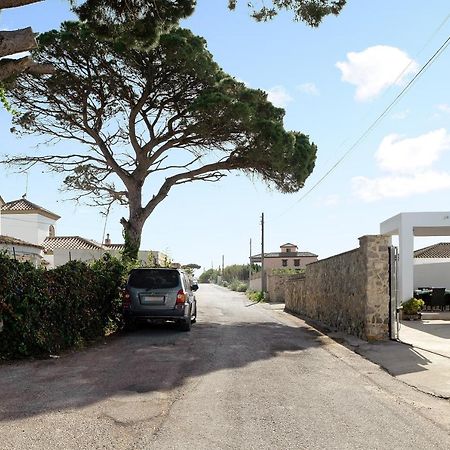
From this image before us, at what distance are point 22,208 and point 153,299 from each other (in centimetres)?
3724

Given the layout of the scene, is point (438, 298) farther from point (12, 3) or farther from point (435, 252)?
point (435, 252)

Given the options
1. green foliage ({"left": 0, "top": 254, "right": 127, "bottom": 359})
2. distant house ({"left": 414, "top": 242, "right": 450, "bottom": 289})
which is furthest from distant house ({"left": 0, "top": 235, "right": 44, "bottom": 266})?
distant house ({"left": 414, "top": 242, "right": 450, "bottom": 289})

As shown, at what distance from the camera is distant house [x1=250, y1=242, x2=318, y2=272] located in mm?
95250

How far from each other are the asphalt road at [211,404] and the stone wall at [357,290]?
220cm

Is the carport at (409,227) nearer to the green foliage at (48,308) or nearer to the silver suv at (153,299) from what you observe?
the silver suv at (153,299)

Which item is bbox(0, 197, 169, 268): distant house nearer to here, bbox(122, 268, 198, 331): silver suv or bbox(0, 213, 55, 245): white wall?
bbox(0, 213, 55, 245): white wall

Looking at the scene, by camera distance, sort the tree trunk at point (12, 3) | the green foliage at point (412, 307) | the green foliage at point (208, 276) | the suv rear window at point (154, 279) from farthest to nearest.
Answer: the green foliage at point (208, 276) → the green foliage at point (412, 307) → the suv rear window at point (154, 279) → the tree trunk at point (12, 3)


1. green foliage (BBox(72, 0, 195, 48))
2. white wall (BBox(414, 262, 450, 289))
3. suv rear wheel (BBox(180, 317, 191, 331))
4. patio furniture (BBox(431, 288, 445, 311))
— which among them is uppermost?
green foliage (BBox(72, 0, 195, 48))

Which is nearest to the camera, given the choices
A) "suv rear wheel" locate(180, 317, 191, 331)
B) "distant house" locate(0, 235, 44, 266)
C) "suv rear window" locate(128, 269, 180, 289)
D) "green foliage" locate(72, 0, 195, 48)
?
"green foliage" locate(72, 0, 195, 48)

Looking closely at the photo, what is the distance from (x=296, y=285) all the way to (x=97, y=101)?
11863 millimetres

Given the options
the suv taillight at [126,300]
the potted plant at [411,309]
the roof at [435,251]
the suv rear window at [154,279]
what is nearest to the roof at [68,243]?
the roof at [435,251]

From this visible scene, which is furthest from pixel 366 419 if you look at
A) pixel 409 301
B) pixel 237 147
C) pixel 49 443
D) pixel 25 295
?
pixel 237 147

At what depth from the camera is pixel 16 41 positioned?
25.6 feet

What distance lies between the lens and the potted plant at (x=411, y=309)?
17.5 m
